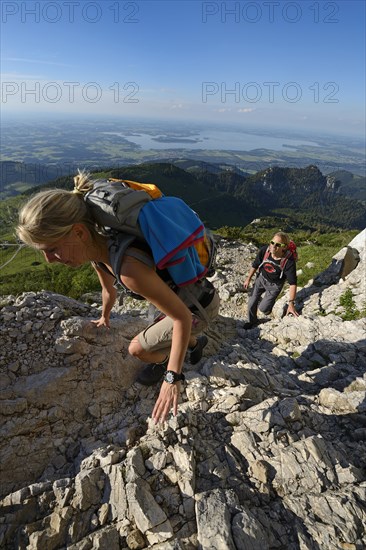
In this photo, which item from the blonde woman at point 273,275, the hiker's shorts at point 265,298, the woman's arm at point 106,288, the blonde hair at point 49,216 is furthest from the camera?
the hiker's shorts at point 265,298

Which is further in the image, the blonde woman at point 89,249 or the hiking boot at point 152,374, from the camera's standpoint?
the hiking boot at point 152,374

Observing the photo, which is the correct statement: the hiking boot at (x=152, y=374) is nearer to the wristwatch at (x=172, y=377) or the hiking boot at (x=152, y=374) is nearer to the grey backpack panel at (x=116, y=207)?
the wristwatch at (x=172, y=377)

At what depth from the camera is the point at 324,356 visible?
305 inches

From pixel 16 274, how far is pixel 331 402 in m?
81.7

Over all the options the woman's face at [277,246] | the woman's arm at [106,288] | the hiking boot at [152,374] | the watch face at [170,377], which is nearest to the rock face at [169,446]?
the hiking boot at [152,374]

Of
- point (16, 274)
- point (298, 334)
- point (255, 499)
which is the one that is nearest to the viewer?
point (255, 499)

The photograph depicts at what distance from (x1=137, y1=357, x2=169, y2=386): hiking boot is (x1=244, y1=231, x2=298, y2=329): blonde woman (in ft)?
18.3

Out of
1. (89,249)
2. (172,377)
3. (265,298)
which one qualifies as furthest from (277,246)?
(89,249)

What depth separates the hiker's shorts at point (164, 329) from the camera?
4648 mm

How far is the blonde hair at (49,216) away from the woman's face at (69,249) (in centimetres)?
9

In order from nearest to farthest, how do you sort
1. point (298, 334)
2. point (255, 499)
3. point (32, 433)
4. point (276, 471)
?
1. point (255, 499)
2. point (276, 471)
3. point (32, 433)
4. point (298, 334)

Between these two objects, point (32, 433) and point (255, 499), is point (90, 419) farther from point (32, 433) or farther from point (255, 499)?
point (255, 499)

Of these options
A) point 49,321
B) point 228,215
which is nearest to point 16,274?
point 49,321

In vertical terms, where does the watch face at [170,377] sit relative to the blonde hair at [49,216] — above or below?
below
